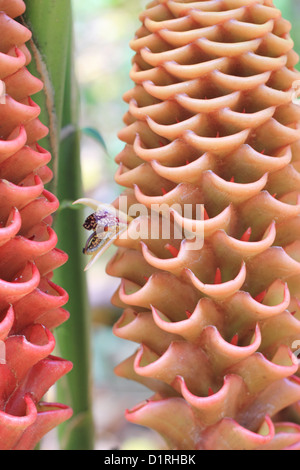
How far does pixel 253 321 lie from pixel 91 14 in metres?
0.74

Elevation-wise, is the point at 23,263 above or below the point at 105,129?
above

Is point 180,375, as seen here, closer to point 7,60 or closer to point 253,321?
point 253,321

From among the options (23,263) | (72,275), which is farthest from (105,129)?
(23,263)

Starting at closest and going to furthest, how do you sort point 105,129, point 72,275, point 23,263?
point 23,263 → point 72,275 → point 105,129

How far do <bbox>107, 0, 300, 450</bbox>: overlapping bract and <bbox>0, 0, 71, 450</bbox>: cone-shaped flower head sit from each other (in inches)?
1.8

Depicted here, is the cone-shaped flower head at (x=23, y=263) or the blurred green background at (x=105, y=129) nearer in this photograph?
the cone-shaped flower head at (x=23, y=263)

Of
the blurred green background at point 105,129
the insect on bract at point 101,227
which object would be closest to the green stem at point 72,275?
the insect on bract at point 101,227

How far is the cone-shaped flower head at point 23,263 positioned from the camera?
0.26 metres

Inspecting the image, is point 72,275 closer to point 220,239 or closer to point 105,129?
point 220,239

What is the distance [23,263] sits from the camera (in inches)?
10.7

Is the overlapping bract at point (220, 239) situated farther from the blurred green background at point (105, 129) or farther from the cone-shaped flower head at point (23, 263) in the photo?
the blurred green background at point (105, 129)

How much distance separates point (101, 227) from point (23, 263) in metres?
0.05

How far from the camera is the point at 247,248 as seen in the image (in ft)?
0.93

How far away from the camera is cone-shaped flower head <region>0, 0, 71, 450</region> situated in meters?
0.26
